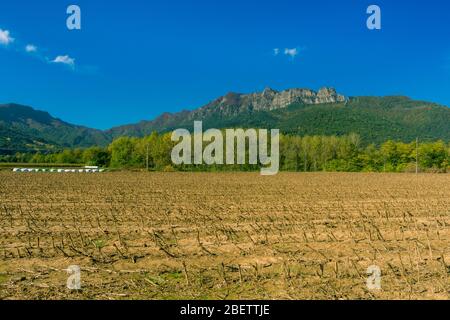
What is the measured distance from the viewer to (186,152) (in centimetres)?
9262

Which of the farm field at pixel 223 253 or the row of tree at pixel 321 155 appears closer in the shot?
the farm field at pixel 223 253

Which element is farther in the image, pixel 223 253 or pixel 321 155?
pixel 321 155

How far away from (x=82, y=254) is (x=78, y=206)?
913cm

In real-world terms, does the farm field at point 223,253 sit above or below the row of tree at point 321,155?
below

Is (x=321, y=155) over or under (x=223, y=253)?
over

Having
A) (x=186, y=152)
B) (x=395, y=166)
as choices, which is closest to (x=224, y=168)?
(x=186, y=152)

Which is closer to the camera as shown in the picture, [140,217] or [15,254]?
[15,254]

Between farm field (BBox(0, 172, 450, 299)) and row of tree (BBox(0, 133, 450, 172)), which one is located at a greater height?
row of tree (BBox(0, 133, 450, 172))

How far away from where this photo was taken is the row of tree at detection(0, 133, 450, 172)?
86.9m

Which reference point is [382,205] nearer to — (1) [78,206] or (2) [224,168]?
(1) [78,206]

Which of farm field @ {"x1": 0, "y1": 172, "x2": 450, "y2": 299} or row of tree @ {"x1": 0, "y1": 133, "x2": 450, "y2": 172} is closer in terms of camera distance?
farm field @ {"x1": 0, "y1": 172, "x2": 450, "y2": 299}

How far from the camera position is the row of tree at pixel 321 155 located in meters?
86.9

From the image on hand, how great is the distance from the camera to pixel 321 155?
95.6m
